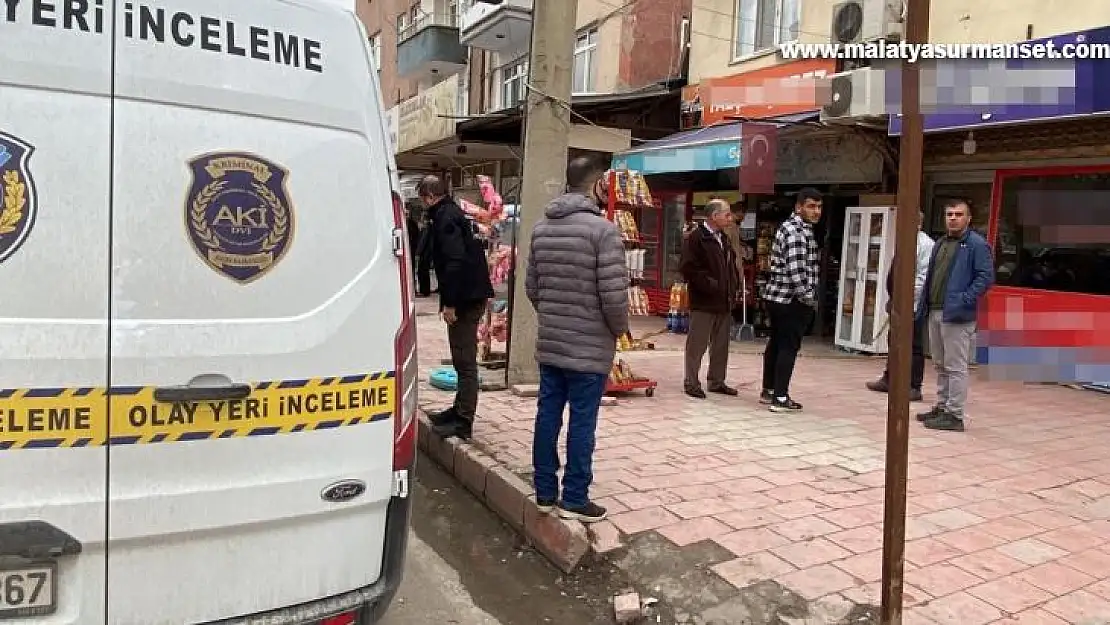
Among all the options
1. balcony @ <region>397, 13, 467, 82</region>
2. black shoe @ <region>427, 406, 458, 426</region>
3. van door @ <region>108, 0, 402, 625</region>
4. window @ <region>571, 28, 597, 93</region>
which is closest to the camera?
van door @ <region>108, 0, 402, 625</region>

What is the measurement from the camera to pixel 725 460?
→ 5199 millimetres

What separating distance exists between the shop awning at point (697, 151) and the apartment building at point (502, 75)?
428 mm

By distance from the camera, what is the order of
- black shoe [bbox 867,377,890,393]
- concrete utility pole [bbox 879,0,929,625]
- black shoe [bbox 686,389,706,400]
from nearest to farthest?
concrete utility pole [bbox 879,0,929,625], black shoe [bbox 686,389,706,400], black shoe [bbox 867,377,890,393]

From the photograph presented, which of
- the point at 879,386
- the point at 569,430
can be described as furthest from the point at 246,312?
the point at 879,386

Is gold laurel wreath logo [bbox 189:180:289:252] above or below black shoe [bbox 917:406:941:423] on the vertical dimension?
above

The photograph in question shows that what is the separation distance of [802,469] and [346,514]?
341 centimetres

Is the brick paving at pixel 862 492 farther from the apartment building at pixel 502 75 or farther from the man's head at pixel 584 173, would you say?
the apartment building at pixel 502 75

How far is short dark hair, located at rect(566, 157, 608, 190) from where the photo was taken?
4.02m

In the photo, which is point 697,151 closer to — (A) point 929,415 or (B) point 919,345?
(B) point 919,345

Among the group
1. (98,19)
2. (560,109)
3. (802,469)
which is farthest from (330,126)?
(560,109)

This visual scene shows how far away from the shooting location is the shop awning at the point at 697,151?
9.20m

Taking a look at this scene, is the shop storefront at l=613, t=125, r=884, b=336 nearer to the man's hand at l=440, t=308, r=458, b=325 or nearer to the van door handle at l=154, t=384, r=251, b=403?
the man's hand at l=440, t=308, r=458, b=325

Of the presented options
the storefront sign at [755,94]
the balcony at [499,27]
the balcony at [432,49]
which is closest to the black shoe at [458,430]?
the storefront sign at [755,94]

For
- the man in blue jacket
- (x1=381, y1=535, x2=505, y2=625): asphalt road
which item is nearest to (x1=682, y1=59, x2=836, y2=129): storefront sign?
A: the man in blue jacket
